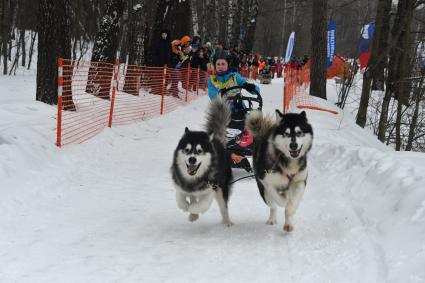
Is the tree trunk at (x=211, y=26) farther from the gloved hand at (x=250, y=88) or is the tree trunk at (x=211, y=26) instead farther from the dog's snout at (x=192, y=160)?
the dog's snout at (x=192, y=160)

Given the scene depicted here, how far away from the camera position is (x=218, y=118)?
517 centimetres

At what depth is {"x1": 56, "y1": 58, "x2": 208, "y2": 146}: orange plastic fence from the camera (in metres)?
7.95

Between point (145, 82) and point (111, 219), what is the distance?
8908mm

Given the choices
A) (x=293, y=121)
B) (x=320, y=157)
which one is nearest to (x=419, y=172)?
(x=293, y=121)

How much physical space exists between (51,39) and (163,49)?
5989mm

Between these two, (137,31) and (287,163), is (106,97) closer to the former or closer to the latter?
(287,163)

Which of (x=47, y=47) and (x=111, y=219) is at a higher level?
(x=47, y=47)

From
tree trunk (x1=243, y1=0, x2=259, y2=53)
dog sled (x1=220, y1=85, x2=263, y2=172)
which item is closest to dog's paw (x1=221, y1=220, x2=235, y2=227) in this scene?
dog sled (x1=220, y1=85, x2=263, y2=172)

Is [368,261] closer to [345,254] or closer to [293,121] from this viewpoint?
[345,254]

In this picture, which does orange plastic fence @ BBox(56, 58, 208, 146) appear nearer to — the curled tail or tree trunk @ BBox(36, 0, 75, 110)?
tree trunk @ BBox(36, 0, 75, 110)

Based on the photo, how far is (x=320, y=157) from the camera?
25.2ft

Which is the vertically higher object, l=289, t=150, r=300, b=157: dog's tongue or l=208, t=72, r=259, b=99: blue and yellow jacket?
l=208, t=72, r=259, b=99: blue and yellow jacket

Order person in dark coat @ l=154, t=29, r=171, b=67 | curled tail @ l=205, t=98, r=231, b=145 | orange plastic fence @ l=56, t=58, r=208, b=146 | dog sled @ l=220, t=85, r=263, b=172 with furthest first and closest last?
person in dark coat @ l=154, t=29, r=171, b=67 < orange plastic fence @ l=56, t=58, r=208, b=146 < dog sled @ l=220, t=85, r=263, b=172 < curled tail @ l=205, t=98, r=231, b=145

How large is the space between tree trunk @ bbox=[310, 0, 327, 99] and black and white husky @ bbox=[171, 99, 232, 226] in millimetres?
11887
